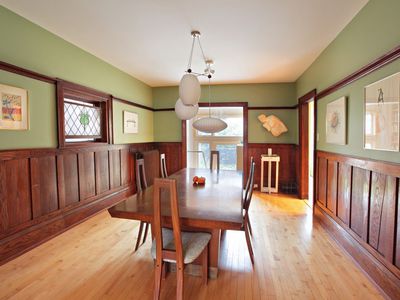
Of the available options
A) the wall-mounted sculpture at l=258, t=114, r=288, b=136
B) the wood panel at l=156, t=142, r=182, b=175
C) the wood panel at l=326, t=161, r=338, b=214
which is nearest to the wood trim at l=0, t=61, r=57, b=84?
the wood panel at l=156, t=142, r=182, b=175

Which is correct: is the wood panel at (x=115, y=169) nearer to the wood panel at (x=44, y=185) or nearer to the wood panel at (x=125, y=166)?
the wood panel at (x=125, y=166)

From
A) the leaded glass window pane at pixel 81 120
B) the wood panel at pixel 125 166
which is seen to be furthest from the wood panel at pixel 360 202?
the wood panel at pixel 125 166

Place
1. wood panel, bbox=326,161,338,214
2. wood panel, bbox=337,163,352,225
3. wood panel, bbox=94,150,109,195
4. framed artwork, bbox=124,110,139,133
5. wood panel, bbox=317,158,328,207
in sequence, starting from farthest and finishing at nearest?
framed artwork, bbox=124,110,139,133
wood panel, bbox=94,150,109,195
wood panel, bbox=317,158,328,207
wood panel, bbox=326,161,338,214
wood panel, bbox=337,163,352,225

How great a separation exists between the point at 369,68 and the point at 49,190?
3.69 m

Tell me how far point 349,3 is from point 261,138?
3403mm

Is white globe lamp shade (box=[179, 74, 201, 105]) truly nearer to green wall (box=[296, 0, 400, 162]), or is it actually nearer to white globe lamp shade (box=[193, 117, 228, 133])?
white globe lamp shade (box=[193, 117, 228, 133])

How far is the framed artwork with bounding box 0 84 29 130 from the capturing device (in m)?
2.19

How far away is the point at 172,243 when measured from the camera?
1.74 m

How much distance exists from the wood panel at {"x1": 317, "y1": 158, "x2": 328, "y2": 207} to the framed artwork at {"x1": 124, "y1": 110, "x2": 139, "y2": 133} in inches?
139

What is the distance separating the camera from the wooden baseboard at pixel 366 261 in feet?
5.69

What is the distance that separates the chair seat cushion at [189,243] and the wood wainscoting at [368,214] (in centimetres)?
146

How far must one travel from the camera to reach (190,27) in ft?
8.50

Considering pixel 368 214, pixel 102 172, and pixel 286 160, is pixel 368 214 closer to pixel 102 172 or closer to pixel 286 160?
pixel 286 160

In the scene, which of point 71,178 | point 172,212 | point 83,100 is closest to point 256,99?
point 83,100
